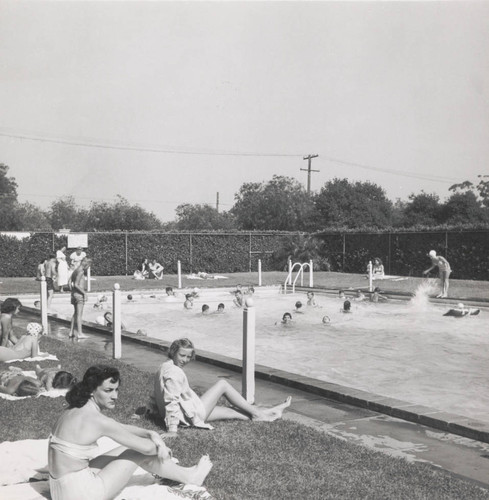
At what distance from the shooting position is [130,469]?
4750mm

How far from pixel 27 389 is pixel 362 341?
864 centimetres

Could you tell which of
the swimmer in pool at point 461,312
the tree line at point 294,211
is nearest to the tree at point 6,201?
the tree line at point 294,211

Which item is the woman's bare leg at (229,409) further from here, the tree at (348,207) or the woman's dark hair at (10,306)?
the tree at (348,207)

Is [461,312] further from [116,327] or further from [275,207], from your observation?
[275,207]

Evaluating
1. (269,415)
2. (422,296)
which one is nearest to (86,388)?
(269,415)

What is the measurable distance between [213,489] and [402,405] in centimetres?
332

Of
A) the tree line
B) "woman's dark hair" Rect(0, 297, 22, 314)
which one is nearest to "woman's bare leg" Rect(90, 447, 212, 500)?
"woman's dark hair" Rect(0, 297, 22, 314)

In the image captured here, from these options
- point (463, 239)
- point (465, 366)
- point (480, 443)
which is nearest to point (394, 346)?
point (465, 366)

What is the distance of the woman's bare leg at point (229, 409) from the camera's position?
6859 millimetres

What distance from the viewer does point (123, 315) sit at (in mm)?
19484

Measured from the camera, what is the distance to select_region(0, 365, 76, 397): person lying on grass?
26.6ft

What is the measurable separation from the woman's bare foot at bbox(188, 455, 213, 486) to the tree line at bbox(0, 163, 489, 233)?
43.4 metres

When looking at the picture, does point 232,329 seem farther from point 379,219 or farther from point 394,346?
point 379,219

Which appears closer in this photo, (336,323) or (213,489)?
(213,489)
